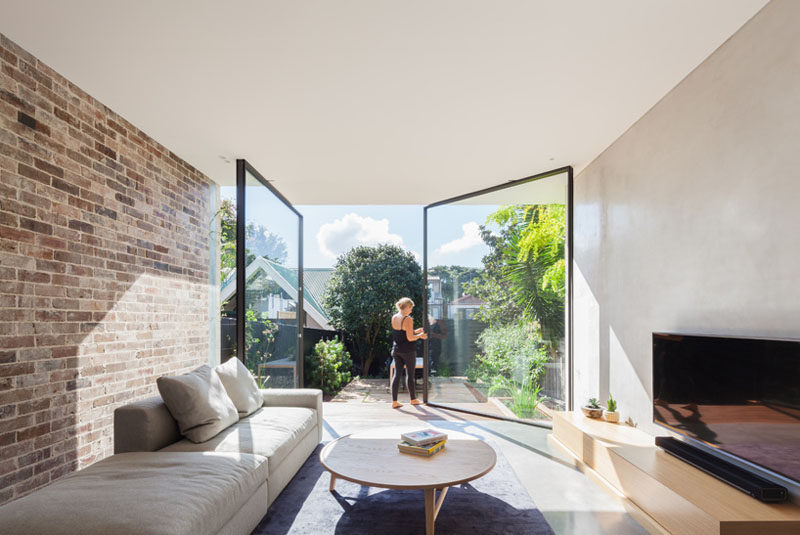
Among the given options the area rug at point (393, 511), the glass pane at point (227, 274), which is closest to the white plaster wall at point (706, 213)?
the area rug at point (393, 511)

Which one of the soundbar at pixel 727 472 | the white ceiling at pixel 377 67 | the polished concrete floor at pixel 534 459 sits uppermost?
the white ceiling at pixel 377 67

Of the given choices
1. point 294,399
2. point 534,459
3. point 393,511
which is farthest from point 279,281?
point 534,459

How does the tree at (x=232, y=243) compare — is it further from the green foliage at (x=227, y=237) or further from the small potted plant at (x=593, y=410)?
the small potted plant at (x=593, y=410)

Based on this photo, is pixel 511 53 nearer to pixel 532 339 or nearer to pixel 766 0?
pixel 766 0

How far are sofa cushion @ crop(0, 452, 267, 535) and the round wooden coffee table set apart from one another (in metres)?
0.49

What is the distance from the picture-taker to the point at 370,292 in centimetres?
828

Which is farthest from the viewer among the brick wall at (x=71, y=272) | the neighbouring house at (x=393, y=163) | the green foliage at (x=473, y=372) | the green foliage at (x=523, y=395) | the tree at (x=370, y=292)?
the tree at (x=370, y=292)

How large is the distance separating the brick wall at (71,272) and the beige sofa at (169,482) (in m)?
0.46

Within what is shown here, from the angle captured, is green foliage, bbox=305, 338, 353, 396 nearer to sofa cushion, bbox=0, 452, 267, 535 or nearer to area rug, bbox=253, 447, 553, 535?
area rug, bbox=253, 447, 553, 535

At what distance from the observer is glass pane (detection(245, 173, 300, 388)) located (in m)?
4.26

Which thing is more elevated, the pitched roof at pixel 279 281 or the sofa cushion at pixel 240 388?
the pitched roof at pixel 279 281

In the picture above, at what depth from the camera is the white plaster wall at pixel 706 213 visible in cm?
199

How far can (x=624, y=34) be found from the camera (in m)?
2.28

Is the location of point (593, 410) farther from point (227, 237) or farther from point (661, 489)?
point (227, 237)
